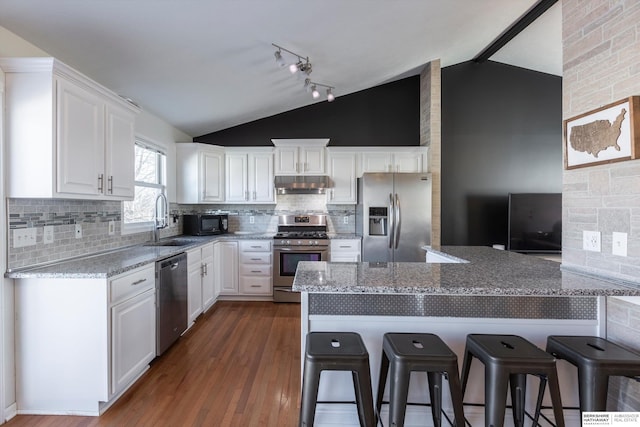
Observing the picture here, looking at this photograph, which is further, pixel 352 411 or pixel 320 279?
pixel 352 411

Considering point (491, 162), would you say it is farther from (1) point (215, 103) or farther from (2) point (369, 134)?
(1) point (215, 103)

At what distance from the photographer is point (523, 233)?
4.11m

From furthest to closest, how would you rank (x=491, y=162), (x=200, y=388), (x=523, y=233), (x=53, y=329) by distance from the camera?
(x=491, y=162)
(x=523, y=233)
(x=200, y=388)
(x=53, y=329)

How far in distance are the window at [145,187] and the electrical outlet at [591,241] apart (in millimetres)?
3584

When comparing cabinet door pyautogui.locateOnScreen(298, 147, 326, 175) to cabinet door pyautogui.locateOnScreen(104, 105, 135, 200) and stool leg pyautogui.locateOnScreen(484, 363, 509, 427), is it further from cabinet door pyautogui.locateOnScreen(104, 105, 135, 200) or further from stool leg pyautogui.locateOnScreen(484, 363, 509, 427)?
stool leg pyautogui.locateOnScreen(484, 363, 509, 427)

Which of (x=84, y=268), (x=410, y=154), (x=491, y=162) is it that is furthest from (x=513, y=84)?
(x=84, y=268)

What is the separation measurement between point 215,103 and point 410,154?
2.70 metres

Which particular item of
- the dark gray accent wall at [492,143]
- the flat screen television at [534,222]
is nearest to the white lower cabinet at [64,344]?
the dark gray accent wall at [492,143]

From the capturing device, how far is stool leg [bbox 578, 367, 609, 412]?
47.8 inches

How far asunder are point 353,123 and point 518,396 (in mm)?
3974

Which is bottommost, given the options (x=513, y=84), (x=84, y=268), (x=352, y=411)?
(x=352, y=411)

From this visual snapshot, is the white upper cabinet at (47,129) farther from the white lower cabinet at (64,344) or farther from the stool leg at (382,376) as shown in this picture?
the stool leg at (382,376)

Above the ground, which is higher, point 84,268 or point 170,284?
point 84,268

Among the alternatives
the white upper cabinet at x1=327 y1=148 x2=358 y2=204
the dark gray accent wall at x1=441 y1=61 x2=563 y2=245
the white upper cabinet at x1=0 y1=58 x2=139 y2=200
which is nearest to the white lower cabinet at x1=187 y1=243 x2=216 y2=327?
the white upper cabinet at x1=0 y1=58 x2=139 y2=200
